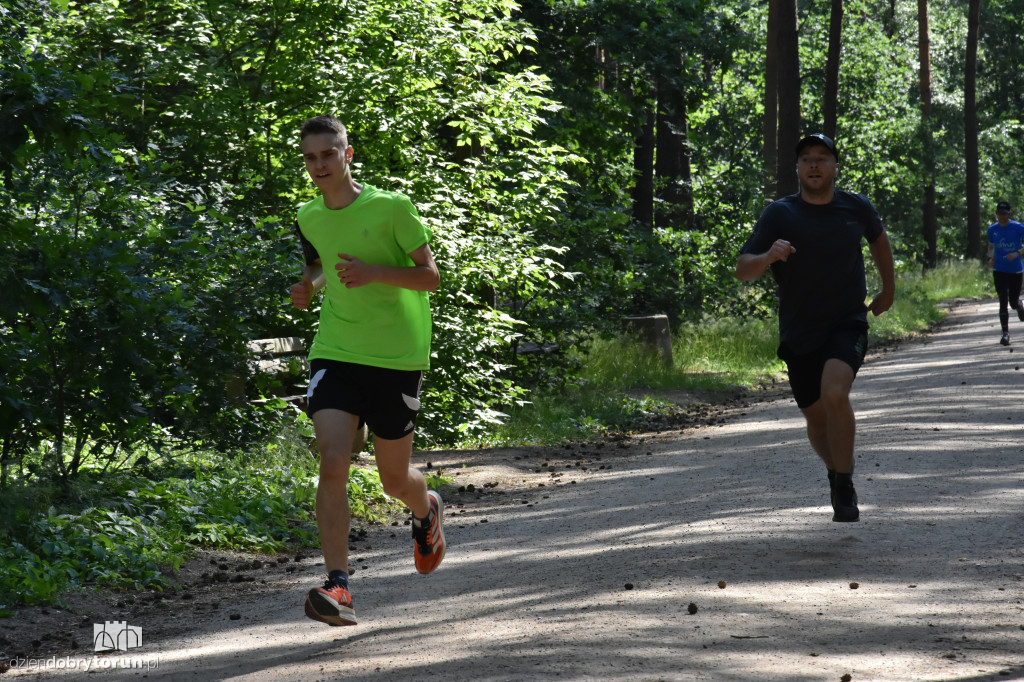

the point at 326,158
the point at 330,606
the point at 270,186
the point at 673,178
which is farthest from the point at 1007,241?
the point at 330,606

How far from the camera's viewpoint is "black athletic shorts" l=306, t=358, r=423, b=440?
5.48 meters

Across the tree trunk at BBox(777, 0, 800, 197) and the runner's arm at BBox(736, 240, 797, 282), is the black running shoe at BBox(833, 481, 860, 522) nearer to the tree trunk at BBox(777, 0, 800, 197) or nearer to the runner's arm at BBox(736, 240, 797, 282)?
the runner's arm at BBox(736, 240, 797, 282)

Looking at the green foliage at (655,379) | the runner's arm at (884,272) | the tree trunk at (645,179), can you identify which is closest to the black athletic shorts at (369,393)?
the runner's arm at (884,272)

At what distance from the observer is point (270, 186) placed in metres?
11.5

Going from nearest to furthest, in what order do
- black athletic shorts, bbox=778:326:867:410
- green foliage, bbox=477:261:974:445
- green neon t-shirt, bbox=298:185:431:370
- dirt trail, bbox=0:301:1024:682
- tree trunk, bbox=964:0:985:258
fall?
1. dirt trail, bbox=0:301:1024:682
2. green neon t-shirt, bbox=298:185:431:370
3. black athletic shorts, bbox=778:326:867:410
4. green foliage, bbox=477:261:974:445
5. tree trunk, bbox=964:0:985:258

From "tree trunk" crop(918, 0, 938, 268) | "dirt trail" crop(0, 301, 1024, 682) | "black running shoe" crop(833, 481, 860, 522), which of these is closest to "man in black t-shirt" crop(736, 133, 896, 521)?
"black running shoe" crop(833, 481, 860, 522)

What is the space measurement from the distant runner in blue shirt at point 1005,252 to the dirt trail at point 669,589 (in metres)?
9.38

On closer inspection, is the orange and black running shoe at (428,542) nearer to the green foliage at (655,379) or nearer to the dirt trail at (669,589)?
the dirt trail at (669,589)

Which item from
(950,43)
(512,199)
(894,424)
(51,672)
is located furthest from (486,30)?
(950,43)

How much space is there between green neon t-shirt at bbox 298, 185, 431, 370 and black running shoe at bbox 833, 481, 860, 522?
9.14 feet

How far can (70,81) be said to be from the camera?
6582 millimetres

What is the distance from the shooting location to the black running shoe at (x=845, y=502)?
22.5 feet

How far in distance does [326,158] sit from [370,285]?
62 cm

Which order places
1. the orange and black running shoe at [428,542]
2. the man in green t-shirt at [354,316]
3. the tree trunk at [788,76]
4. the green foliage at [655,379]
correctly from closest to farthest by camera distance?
the man in green t-shirt at [354,316], the orange and black running shoe at [428,542], the green foliage at [655,379], the tree trunk at [788,76]
